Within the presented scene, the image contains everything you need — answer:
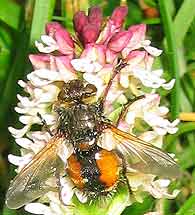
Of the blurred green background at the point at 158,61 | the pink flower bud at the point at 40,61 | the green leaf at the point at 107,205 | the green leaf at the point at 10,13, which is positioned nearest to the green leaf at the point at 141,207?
the blurred green background at the point at 158,61

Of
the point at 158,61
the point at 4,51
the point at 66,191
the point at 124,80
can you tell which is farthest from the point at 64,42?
the point at 4,51

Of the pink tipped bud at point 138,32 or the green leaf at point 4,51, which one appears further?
the green leaf at point 4,51

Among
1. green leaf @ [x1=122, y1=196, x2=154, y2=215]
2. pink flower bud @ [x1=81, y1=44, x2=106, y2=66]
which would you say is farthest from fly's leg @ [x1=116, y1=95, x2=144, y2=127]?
green leaf @ [x1=122, y1=196, x2=154, y2=215]

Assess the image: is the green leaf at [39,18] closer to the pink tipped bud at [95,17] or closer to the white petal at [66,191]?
the pink tipped bud at [95,17]

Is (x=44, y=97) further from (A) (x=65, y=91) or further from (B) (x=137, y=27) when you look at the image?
(B) (x=137, y=27)

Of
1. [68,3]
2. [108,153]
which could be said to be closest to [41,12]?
[68,3]

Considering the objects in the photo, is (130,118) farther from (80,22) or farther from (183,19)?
(183,19)
